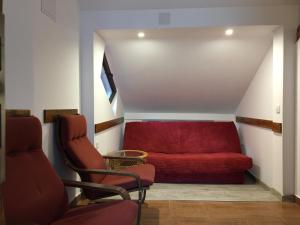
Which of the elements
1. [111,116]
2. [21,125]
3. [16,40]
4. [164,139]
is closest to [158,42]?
[111,116]

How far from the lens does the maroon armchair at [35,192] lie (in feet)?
4.80

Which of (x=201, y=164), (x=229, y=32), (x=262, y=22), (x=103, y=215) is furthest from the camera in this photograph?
(x=201, y=164)

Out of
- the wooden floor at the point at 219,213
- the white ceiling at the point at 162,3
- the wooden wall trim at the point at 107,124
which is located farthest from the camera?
the wooden wall trim at the point at 107,124

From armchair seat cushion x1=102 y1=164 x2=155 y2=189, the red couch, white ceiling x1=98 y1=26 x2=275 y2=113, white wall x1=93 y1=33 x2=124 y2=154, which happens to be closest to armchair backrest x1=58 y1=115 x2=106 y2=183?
armchair seat cushion x1=102 y1=164 x2=155 y2=189

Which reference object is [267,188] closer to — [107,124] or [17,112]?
[107,124]

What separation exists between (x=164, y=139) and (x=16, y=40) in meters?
2.72

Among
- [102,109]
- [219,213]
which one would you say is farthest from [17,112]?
[219,213]

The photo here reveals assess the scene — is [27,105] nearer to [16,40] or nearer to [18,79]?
[18,79]

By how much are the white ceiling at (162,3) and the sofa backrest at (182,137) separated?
192cm

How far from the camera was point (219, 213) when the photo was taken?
2580 mm

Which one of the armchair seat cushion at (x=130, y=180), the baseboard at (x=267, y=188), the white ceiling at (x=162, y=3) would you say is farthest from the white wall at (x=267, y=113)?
the armchair seat cushion at (x=130, y=180)

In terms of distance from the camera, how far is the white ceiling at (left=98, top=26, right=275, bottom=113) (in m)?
3.15

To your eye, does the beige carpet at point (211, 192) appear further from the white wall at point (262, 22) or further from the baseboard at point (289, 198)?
the white wall at point (262, 22)

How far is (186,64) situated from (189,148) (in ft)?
4.33
